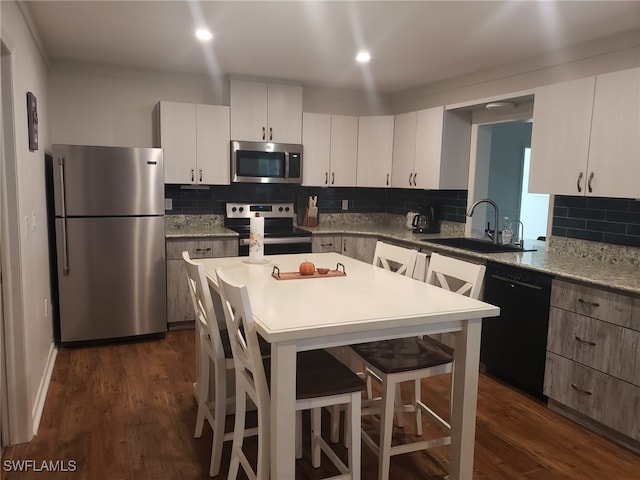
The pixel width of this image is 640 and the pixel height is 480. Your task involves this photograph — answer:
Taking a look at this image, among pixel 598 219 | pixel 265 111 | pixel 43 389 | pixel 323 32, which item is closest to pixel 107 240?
pixel 43 389

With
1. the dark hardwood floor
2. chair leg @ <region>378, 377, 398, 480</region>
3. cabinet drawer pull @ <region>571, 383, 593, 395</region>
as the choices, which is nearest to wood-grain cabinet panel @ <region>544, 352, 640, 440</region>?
cabinet drawer pull @ <region>571, 383, 593, 395</region>

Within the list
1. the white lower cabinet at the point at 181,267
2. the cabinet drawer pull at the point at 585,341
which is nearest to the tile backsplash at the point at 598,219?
the cabinet drawer pull at the point at 585,341

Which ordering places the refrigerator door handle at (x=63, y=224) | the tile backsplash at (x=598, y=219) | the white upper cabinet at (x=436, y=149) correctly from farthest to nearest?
the white upper cabinet at (x=436, y=149), the refrigerator door handle at (x=63, y=224), the tile backsplash at (x=598, y=219)

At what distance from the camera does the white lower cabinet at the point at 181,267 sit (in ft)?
13.5

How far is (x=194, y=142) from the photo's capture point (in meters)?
4.31

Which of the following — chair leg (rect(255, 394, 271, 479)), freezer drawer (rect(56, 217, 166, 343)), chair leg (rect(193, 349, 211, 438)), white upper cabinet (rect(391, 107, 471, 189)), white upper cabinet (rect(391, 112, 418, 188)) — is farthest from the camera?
white upper cabinet (rect(391, 112, 418, 188))

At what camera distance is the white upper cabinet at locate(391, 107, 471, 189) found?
4.21m

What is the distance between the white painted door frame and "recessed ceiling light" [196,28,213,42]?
45.2 inches

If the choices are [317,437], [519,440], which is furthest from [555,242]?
[317,437]

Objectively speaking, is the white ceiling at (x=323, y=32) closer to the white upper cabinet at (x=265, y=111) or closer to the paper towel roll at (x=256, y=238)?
the white upper cabinet at (x=265, y=111)

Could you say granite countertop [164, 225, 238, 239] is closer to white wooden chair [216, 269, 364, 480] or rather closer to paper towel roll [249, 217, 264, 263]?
paper towel roll [249, 217, 264, 263]

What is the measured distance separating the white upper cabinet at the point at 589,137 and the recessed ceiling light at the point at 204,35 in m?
2.20

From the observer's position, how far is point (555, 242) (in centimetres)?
352

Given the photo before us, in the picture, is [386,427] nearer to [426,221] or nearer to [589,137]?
[589,137]
